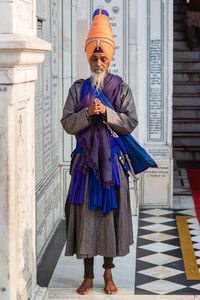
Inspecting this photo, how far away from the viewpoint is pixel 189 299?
16.7 feet

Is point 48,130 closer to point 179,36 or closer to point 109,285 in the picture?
point 109,285

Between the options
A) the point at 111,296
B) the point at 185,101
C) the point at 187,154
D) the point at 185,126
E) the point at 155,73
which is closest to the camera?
the point at 111,296

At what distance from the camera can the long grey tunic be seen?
496cm

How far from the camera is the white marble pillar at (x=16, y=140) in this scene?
3.63 m

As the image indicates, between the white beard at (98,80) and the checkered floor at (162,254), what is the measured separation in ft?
5.40

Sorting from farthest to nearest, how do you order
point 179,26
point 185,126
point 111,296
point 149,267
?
point 179,26, point 185,126, point 149,267, point 111,296

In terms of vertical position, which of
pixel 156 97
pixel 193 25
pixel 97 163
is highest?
pixel 193 25

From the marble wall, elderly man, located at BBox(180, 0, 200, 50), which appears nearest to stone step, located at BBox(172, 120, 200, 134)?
elderly man, located at BBox(180, 0, 200, 50)

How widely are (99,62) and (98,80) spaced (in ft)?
0.45

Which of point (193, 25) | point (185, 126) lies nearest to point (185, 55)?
point (193, 25)

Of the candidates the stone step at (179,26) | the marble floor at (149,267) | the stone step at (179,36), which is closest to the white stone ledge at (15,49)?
the marble floor at (149,267)

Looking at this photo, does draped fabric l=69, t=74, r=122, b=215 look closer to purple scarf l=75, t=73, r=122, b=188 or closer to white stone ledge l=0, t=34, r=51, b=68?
purple scarf l=75, t=73, r=122, b=188

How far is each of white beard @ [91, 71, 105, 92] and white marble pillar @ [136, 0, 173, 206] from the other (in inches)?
123

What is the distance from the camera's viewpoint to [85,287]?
17.0 feet
